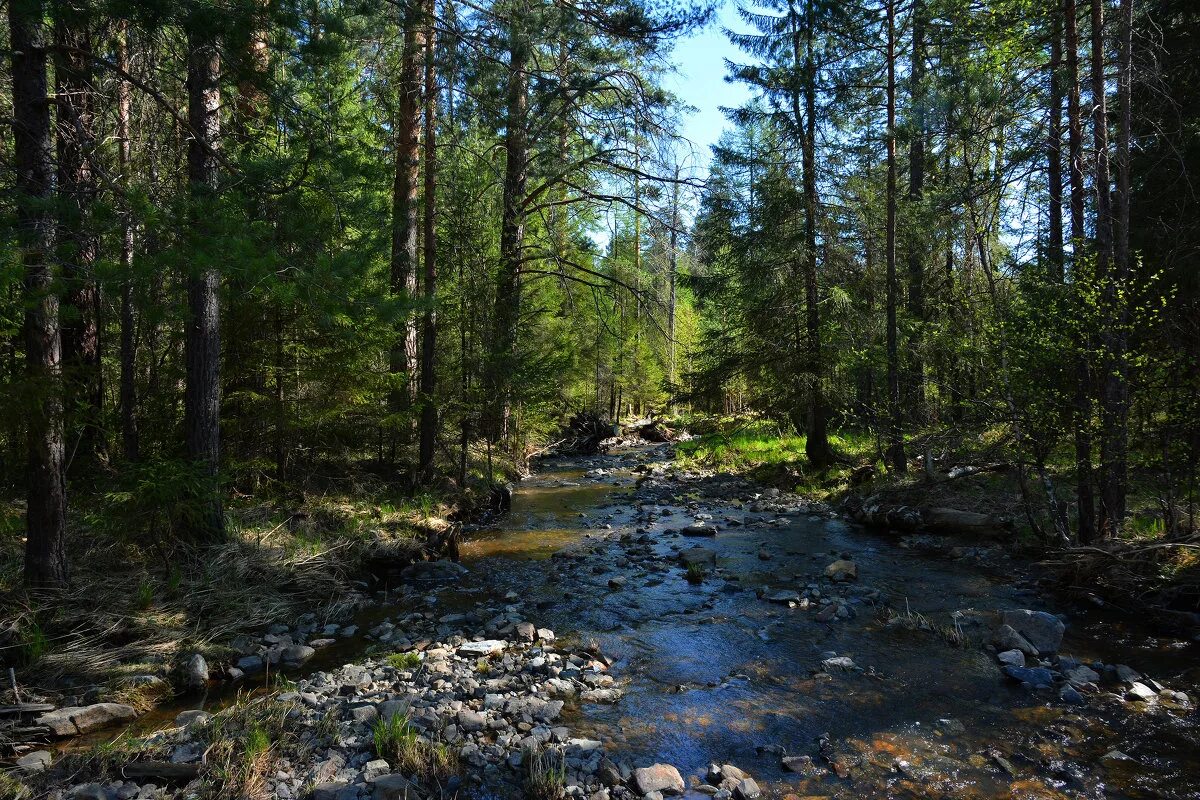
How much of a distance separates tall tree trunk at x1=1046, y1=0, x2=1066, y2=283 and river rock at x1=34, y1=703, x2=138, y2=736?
1027cm

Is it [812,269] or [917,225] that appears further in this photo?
[812,269]

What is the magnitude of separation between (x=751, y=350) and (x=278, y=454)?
10694 mm

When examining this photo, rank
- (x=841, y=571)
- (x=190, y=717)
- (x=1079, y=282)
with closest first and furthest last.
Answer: (x=190, y=717) → (x=1079, y=282) → (x=841, y=571)

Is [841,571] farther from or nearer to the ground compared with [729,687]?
farther from the ground

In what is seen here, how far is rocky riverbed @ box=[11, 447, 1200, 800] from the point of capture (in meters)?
4.11

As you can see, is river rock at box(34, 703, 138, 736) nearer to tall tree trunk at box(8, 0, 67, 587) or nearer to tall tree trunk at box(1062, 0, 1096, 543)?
tall tree trunk at box(8, 0, 67, 587)

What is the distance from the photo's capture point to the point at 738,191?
36.5 ft

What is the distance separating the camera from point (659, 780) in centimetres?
404

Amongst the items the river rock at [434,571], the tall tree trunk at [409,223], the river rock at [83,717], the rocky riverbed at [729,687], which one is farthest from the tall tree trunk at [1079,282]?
the tall tree trunk at [409,223]

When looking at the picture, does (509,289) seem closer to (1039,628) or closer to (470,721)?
(470,721)

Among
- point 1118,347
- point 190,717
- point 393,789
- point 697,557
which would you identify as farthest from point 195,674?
point 1118,347

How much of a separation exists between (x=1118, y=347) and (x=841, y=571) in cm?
406

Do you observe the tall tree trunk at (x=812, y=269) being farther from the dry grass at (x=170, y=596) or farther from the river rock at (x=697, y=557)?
the dry grass at (x=170, y=596)

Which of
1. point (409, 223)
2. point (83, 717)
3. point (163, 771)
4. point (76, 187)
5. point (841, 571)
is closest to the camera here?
point (163, 771)
